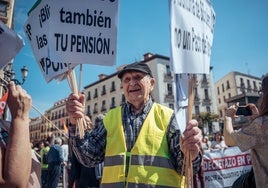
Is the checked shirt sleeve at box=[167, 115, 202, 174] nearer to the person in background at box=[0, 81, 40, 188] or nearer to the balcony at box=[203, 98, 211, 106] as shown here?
the person in background at box=[0, 81, 40, 188]

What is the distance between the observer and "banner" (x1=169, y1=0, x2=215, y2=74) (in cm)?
180

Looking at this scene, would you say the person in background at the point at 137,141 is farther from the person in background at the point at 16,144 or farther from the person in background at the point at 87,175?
the person in background at the point at 87,175

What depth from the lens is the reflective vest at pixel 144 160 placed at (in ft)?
6.37

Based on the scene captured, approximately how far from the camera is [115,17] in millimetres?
2236

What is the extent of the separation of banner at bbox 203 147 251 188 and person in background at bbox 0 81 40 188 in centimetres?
533

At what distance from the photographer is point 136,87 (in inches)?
92.7

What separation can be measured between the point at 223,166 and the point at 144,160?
5008mm

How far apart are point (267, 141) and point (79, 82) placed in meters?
1.60

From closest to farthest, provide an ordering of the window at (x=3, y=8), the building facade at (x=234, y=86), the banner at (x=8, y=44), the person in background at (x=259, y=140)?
the banner at (x=8, y=44)
the person in background at (x=259, y=140)
the window at (x=3, y=8)
the building facade at (x=234, y=86)

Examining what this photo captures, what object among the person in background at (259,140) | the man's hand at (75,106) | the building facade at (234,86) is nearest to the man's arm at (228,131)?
the person in background at (259,140)

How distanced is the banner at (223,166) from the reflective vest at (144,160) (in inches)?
176

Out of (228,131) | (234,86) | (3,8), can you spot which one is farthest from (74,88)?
(234,86)

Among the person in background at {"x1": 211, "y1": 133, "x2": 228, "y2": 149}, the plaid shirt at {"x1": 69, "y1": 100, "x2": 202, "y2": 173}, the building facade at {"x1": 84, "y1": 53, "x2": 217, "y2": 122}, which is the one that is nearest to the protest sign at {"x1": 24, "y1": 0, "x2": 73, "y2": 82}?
the plaid shirt at {"x1": 69, "y1": 100, "x2": 202, "y2": 173}

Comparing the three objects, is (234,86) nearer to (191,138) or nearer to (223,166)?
(223,166)
